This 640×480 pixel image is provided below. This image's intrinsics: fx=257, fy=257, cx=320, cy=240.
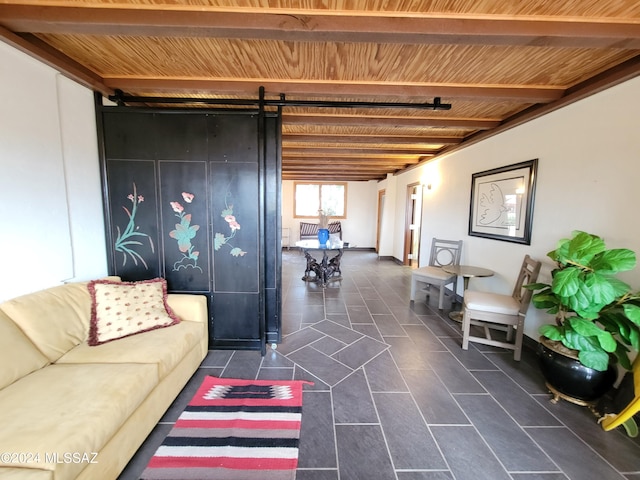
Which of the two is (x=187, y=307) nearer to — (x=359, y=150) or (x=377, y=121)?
(x=377, y=121)

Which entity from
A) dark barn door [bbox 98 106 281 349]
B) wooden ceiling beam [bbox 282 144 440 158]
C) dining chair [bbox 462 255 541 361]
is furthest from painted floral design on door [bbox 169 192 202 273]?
dining chair [bbox 462 255 541 361]

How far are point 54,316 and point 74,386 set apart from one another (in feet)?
2.01

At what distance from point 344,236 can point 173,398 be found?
7404 millimetres

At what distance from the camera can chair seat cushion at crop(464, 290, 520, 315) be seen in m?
2.39

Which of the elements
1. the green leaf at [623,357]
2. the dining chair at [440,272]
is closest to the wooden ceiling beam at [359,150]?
the dining chair at [440,272]

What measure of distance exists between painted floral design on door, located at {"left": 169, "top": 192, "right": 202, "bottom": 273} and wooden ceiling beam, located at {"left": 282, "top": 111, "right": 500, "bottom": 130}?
1.47 meters

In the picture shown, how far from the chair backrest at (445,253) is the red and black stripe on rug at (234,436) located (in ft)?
9.80

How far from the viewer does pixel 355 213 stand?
8781 millimetres

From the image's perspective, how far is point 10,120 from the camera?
5.27 ft

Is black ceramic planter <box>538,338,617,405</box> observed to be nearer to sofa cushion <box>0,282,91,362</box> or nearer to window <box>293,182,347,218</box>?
sofa cushion <box>0,282,91,362</box>

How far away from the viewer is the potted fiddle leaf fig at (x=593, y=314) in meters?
1.57

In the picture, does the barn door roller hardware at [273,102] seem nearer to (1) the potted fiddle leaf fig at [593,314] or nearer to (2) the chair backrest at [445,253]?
(1) the potted fiddle leaf fig at [593,314]

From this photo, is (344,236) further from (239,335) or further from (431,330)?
(239,335)

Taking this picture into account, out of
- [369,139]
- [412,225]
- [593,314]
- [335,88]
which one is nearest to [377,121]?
[369,139]
